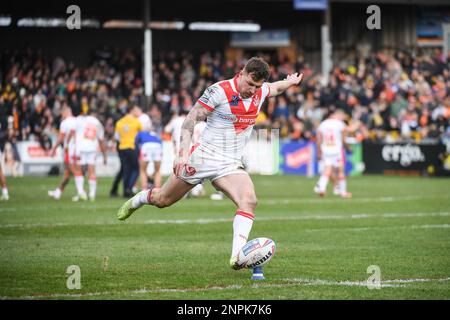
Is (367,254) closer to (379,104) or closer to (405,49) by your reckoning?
(379,104)

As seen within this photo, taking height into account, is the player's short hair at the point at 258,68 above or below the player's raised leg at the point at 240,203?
above

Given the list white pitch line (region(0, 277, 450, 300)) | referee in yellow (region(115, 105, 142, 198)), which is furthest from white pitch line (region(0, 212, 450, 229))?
white pitch line (region(0, 277, 450, 300))

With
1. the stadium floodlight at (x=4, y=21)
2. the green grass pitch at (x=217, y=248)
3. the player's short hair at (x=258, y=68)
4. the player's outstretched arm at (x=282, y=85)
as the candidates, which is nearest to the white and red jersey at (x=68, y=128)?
the green grass pitch at (x=217, y=248)

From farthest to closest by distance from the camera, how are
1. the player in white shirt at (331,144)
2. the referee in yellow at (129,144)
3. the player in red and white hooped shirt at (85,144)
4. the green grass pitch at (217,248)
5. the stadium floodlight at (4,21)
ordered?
1. the stadium floodlight at (4,21)
2. the player in white shirt at (331,144)
3. the referee in yellow at (129,144)
4. the player in red and white hooped shirt at (85,144)
5. the green grass pitch at (217,248)

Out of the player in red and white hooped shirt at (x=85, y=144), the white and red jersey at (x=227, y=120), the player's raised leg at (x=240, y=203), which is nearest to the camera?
the player's raised leg at (x=240, y=203)

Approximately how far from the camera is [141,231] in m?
15.9

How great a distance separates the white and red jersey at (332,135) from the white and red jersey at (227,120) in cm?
1417

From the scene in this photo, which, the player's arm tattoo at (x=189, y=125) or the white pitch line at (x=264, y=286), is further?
the player's arm tattoo at (x=189, y=125)

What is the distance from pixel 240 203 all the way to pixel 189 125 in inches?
40.6

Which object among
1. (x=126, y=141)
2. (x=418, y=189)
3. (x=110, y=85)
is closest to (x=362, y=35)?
(x=110, y=85)

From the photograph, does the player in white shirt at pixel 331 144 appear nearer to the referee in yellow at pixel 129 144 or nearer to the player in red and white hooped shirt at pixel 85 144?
the referee in yellow at pixel 129 144

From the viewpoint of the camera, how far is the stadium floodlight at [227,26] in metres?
47.8

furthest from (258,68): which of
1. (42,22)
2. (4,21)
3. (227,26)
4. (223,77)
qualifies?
(227,26)

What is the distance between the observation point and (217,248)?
44.0 ft
